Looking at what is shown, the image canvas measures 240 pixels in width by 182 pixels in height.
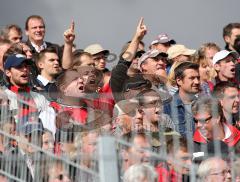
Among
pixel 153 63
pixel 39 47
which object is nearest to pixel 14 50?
pixel 39 47

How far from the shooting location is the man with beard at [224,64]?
12633mm

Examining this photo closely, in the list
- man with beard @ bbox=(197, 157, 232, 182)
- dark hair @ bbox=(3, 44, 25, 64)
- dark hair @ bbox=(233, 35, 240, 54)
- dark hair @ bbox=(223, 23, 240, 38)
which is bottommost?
man with beard @ bbox=(197, 157, 232, 182)

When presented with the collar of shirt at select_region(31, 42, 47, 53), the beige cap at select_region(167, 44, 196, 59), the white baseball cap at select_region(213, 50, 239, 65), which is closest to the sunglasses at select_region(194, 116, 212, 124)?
the white baseball cap at select_region(213, 50, 239, 65)

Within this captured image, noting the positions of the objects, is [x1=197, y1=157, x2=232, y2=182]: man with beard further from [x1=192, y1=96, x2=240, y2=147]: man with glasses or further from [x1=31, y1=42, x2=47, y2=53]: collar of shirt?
[x1=31, y1=42, x2=47, y2=53]: collar of shirt

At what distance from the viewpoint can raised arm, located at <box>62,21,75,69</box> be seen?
41.7 feet

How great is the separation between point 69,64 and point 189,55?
6.10 feet

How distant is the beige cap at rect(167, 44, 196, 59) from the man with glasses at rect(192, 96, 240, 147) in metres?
5.08

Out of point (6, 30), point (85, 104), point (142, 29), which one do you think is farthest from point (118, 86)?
point (6, 30)

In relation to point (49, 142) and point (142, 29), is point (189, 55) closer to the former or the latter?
point (142, 29)

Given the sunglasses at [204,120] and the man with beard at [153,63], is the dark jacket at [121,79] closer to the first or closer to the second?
the man with beard at [153,63]

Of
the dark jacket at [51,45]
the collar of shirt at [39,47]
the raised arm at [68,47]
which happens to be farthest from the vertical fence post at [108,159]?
the collar of shirt at [39,47]

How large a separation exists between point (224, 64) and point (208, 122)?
4.24 m

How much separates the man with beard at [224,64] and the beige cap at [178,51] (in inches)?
38.2

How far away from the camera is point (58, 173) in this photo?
8523 millimetres
